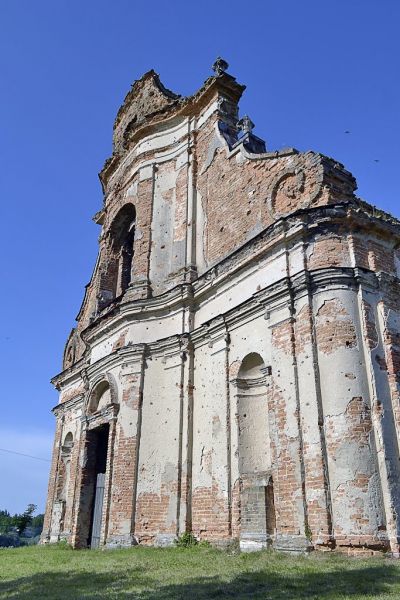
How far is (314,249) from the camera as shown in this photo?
358 inches

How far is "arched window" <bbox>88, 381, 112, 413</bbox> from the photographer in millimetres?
13031

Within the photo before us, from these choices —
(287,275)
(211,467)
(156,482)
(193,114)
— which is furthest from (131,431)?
(193,114)

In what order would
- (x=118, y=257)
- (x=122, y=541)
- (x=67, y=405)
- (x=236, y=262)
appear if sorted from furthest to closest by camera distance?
(x=67, y=405)
(x=118, y=257)
(x=236, y=262)
(x=122, y=541)

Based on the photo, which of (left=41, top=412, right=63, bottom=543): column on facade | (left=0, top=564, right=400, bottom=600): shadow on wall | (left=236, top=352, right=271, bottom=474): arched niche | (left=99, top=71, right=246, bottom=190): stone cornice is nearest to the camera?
(left=0, top=564, right=400, bottom=600): shadow on wall

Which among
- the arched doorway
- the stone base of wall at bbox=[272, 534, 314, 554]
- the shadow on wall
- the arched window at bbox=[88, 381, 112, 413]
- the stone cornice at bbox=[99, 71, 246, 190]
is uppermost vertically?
the stone cornice at bbox=[99, 71, 246, 190]

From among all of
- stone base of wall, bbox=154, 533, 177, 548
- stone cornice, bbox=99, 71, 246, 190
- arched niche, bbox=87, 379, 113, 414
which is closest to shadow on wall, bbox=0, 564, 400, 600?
stone base of wall, bbox=154, 533, 177, 548

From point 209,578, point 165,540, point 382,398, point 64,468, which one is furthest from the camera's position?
point 64,468

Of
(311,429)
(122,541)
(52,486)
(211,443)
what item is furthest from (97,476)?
(311,429)

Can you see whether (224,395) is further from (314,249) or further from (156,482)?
(314,249)

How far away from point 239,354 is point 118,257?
24.4 feet

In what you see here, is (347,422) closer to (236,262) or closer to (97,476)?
(236,262)

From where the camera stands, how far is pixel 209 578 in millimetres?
6242

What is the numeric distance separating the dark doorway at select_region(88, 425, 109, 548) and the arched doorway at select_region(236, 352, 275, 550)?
4.44 m

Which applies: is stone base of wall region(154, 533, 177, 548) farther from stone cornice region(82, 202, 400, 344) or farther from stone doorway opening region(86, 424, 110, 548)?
stone cornice region(82, 202, 400, 344)
